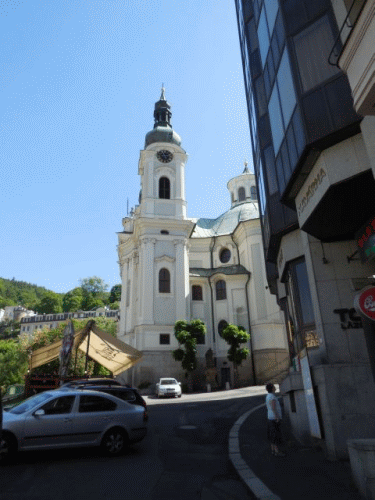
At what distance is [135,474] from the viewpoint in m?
7.87

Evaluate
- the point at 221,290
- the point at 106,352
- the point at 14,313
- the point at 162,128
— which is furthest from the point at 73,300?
the point at 106,352

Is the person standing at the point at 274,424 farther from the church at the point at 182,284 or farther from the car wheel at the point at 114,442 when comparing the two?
the church at the point at 182,284

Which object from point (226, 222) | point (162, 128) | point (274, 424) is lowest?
point (274, 424)

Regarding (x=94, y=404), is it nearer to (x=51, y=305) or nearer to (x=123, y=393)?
(x=123, y=393)

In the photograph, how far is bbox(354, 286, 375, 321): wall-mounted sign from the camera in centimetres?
628

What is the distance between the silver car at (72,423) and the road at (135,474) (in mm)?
360

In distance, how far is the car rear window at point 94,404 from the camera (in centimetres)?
959

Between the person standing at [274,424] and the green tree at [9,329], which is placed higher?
the green tree at [9,329]

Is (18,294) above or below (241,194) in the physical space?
above

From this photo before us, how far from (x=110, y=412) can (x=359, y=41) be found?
376 inches

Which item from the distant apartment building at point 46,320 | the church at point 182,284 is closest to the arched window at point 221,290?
the church at point 182,284

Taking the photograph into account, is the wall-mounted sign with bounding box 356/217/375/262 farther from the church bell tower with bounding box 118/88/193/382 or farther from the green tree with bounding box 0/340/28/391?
the green tree with bounding box 0/340/28/391

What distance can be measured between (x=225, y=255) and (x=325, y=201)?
1560 inches

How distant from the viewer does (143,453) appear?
994 cm
